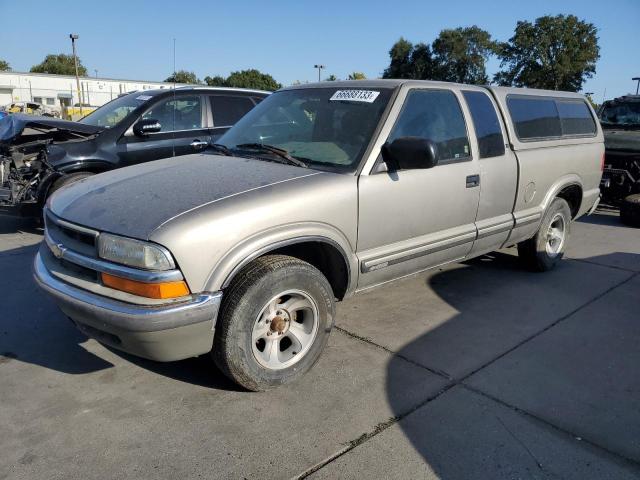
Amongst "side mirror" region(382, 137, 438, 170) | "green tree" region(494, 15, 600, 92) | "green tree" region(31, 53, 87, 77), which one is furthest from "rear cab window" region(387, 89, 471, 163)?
"green tree" region(31, 53, 87, 77)

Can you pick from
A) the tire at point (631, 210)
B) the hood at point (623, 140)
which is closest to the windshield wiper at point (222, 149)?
the tire at point (631, 210)

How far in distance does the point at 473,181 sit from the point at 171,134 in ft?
14.1

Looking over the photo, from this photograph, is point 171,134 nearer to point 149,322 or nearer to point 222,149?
point 222,149

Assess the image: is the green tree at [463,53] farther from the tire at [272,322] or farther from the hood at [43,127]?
the tire at [272,322]

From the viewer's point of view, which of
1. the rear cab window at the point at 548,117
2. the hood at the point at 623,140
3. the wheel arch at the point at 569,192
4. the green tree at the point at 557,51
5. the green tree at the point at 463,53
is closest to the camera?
the rear cab window at the point at 548,117

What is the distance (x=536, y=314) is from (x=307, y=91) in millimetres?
2643

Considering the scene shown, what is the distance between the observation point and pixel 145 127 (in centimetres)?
634

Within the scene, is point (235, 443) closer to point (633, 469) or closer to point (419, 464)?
point (419, 464)

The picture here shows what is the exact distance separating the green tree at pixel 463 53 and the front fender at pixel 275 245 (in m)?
62.2

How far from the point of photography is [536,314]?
14.0 ft

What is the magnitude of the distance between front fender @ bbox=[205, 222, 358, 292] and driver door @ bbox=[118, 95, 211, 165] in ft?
12.6

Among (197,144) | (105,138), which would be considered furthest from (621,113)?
(105,138)

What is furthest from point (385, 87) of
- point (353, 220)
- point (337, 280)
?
point (337, 280)

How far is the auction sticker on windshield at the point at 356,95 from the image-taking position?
367cm
